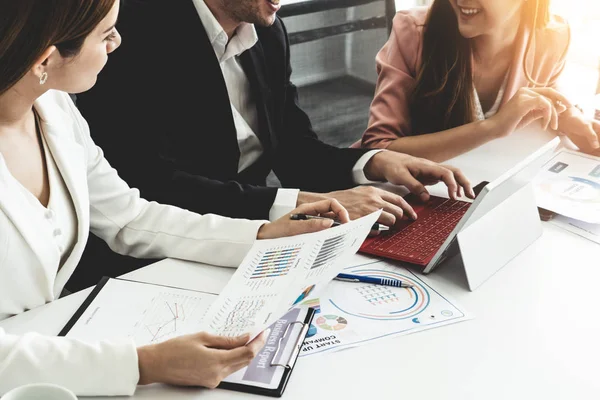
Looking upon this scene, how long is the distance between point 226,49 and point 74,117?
1.73ft

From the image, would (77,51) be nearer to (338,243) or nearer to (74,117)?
(74,117)

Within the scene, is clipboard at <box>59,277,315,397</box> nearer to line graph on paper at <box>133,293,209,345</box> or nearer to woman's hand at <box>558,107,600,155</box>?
line graph on paper at <box>133,293,209,345</box>

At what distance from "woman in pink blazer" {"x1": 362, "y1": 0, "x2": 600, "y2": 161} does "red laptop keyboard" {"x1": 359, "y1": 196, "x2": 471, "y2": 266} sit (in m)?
0.35

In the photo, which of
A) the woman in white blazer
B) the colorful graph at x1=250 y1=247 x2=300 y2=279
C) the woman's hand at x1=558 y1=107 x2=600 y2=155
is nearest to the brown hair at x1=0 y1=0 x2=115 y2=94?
the woman in white blazer

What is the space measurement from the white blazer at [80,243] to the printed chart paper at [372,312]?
21 centimetres

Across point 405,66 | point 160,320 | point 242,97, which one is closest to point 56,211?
point 160,320

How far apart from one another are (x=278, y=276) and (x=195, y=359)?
0.76ft

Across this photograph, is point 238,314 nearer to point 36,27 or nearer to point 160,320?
point 160,320

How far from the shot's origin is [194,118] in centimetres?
161

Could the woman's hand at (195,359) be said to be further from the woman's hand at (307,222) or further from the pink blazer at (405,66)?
the pink blazer at (405,66)

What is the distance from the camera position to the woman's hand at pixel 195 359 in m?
0.87

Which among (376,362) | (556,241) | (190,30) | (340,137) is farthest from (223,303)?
(340,137)

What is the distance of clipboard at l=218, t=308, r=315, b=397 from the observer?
0.88 metres

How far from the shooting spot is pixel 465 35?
1.78m
